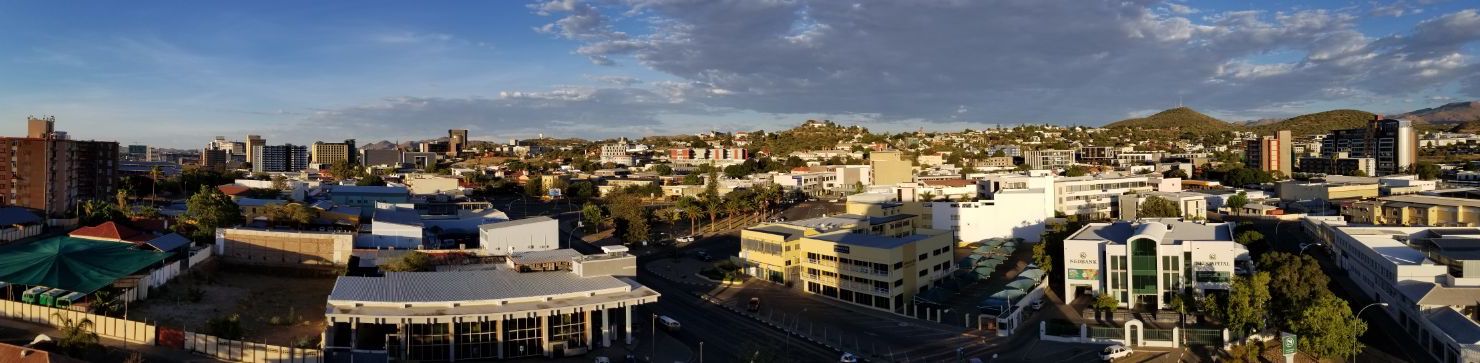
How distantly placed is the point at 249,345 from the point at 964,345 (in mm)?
18535

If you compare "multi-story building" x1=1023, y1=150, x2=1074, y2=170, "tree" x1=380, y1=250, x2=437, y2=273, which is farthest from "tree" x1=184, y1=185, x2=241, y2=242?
"multi-story building" x1=1023, y1=150, x2=1074, y2=170

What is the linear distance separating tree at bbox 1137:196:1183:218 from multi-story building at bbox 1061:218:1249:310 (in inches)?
813

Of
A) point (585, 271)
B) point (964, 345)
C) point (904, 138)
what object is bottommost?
point (964, 345)

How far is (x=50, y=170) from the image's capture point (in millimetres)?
48281

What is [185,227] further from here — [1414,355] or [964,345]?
[1414,355]

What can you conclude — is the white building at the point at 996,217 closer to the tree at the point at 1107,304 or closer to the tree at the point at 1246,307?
the tree at the point at 1107,304

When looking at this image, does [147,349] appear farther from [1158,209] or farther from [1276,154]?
[1276,154]

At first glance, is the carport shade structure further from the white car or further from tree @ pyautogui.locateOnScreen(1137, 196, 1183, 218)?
tree @ pyautogui.locateOnScreen(1137, 196, 1183, 218)

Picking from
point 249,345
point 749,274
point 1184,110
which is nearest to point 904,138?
point 1184,110

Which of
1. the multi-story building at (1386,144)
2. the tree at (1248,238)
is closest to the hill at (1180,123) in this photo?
the multi-story building at (1386,144)

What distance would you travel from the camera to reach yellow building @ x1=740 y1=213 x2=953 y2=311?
30.2m

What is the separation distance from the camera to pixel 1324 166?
92312mm

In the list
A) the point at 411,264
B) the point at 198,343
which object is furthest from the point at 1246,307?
the point at 198,343

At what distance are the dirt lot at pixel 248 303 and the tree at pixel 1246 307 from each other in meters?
24.9
